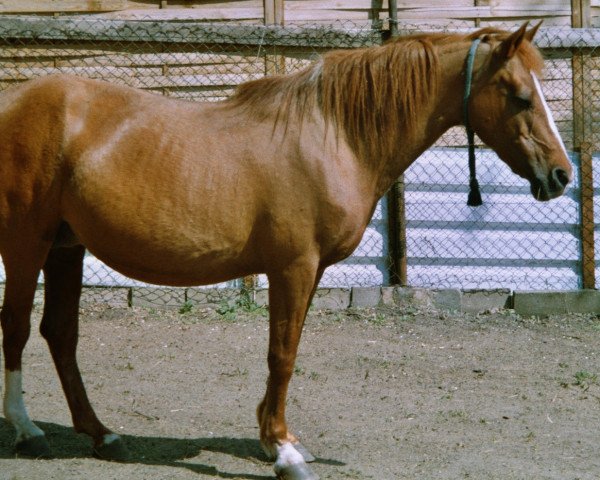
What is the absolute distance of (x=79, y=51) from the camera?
725cm

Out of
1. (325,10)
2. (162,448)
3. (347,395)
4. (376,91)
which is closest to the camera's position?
(376,91)

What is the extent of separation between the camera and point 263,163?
373 centimetres

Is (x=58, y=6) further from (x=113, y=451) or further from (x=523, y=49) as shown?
(x=523, y=49)

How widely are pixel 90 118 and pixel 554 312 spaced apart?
4756 millimetres

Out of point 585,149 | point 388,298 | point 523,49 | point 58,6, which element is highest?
point 58,6

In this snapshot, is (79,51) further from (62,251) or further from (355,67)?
(355,67)

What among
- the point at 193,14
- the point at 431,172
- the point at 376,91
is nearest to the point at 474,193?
the point at 376,91

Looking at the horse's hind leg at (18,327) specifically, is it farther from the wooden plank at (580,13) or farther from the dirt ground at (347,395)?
the wooden plank at (580,13)

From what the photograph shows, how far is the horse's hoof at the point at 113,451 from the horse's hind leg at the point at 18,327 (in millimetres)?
242

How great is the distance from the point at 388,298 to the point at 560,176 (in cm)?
369

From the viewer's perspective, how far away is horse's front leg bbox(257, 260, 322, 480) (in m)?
3.67

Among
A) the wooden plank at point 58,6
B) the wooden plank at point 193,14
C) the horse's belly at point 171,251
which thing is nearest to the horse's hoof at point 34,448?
the horse's belly at point 171,251

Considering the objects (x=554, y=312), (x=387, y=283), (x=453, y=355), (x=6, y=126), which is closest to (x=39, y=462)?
(x=6, y=126)

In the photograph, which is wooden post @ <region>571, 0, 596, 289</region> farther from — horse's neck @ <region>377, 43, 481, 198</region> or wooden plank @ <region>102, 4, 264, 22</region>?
horse's neck @ <region>377, 43, 481, 198</region>
